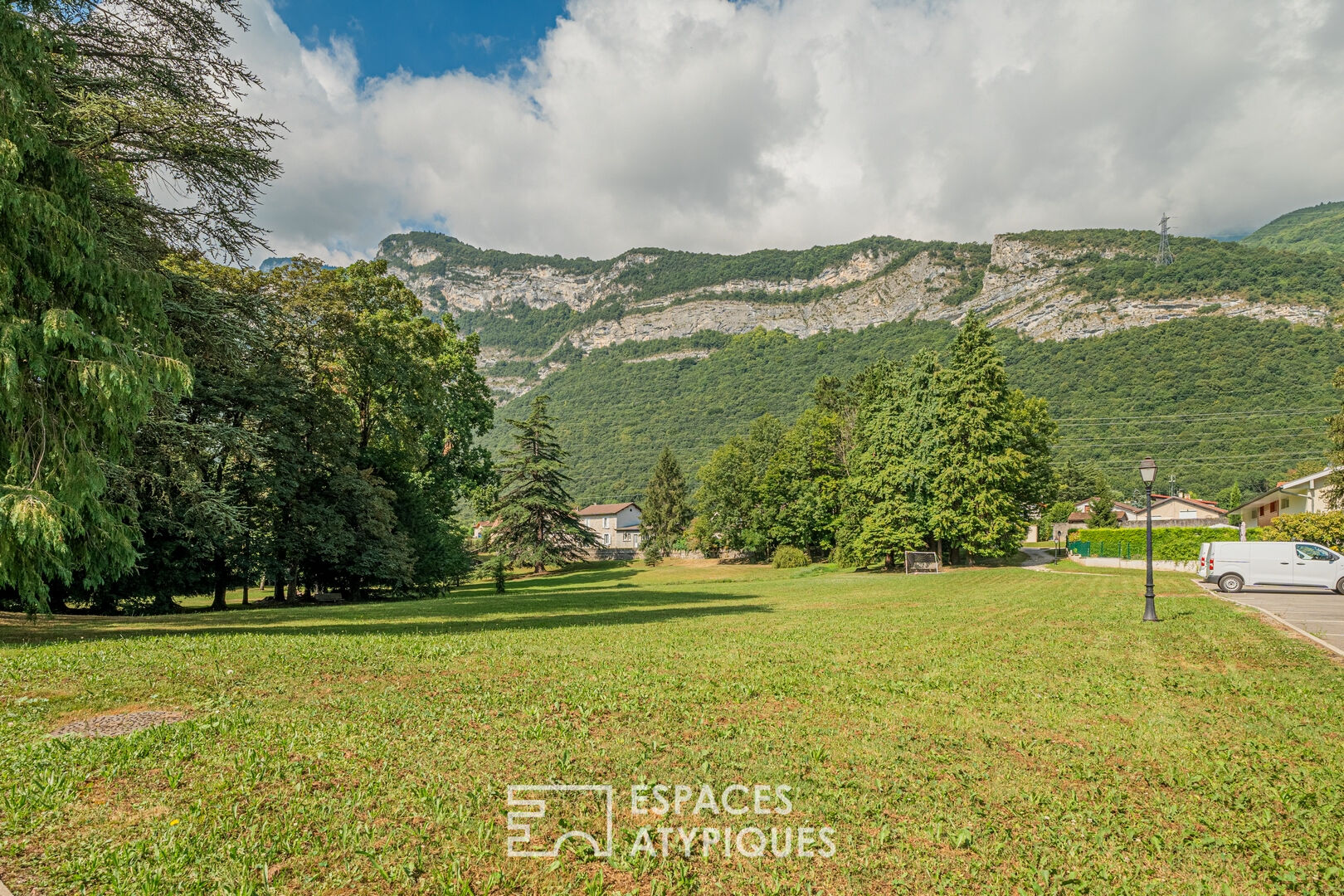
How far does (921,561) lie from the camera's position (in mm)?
37688

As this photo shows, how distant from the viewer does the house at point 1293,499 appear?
129 feet

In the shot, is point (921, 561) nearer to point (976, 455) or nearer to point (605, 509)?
point (976, 455)

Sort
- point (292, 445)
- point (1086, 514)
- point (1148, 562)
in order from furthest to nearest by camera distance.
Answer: point (1086, 514) → point (292, 445) → point (1148, 562)

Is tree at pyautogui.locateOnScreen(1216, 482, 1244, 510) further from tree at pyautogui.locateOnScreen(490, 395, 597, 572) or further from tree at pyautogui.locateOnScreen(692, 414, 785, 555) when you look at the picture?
tree at pyautogui.locateOnScreen(490, 395, 597, 572)

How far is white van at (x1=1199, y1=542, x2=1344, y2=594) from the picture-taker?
20.7 m

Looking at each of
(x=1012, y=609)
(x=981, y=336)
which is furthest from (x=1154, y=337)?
(x=1012, y=609)

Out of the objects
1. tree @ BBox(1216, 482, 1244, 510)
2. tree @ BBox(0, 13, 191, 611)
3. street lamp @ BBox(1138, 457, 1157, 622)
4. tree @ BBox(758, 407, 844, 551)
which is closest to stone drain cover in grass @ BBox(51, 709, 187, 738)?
tree @ BBox(0, 13, 191, 611)

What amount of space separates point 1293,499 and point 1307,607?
128ft

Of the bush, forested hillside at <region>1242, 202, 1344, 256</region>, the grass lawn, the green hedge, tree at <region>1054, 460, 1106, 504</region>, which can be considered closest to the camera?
the grass lawn

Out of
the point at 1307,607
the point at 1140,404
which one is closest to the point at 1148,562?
the point at 1307,607

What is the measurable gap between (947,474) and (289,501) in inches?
1273

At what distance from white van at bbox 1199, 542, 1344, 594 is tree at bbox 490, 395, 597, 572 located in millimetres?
41109

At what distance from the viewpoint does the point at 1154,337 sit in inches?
3366

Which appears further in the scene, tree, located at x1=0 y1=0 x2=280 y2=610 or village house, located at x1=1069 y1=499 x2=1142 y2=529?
village house, located at x1=1069 y1=499 x2=1142 y2=529
